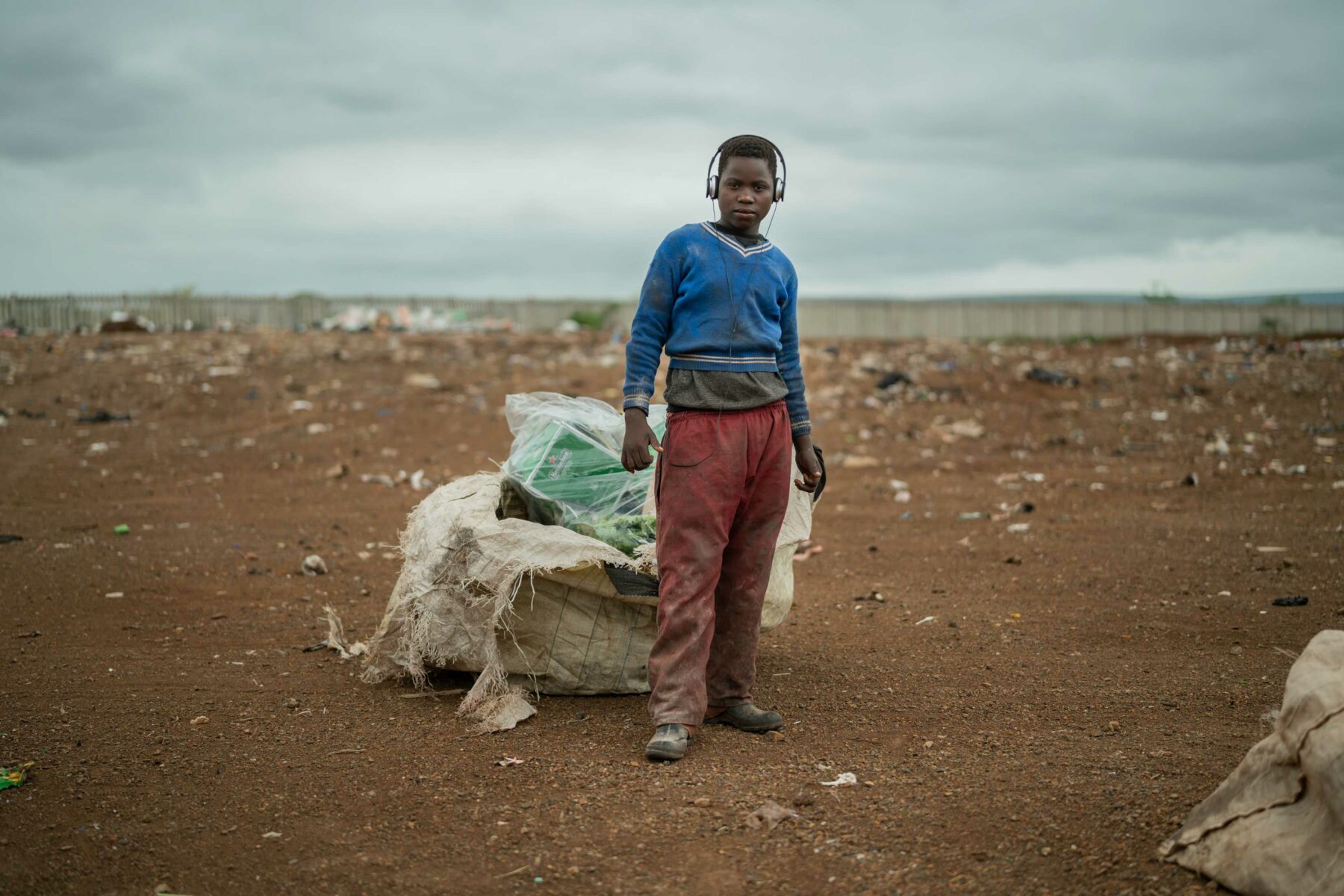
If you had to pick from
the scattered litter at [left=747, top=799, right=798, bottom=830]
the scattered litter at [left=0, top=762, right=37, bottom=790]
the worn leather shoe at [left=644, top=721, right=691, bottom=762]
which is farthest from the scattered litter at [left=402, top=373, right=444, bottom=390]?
the scattered litter at [left=747, top=799, right=798, bottom=830]

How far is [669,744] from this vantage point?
3.29 metres

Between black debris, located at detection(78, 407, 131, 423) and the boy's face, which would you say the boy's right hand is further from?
black debris, located at detection(78, 407, 131, 423)

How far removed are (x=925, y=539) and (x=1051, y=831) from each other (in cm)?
502

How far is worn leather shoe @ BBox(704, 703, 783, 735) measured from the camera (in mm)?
3588

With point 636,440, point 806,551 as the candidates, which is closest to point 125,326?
point 806,551

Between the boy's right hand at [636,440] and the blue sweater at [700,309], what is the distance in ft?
0.11

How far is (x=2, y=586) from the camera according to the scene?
5.84m

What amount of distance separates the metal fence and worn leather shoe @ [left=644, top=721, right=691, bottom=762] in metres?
19.2

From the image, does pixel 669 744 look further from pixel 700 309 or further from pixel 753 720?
pixel 700 309

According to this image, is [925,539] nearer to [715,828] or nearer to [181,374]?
[715,828]

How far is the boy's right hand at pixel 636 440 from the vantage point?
11.0 feet

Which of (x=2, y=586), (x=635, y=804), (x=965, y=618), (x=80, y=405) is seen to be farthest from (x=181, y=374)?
(x=635, y=804)

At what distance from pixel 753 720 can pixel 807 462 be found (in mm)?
853

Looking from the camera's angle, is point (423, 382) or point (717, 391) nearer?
point (717, 391)
